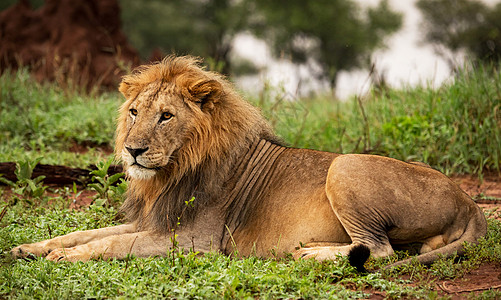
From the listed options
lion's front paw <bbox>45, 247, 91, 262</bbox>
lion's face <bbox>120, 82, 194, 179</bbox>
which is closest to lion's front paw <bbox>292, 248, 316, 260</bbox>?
lion's face <bbox>120, 82, 194, 179</bbox>

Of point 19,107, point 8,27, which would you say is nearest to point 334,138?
point 19,107

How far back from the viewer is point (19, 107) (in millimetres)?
9305

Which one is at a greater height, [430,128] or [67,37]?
[430,128]

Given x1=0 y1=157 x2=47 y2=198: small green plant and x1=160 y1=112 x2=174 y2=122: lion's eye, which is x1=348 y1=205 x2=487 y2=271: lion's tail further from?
x1=0 y1=157 x2=47 y2=198: small green plant

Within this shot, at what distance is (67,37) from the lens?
1374 centimetres

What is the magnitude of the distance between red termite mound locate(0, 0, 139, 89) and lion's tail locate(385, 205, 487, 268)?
34.7 ft

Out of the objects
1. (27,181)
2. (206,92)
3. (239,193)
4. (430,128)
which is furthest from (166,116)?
(430,128)

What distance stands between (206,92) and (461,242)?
7.01 feet

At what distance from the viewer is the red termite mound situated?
43.9 ft

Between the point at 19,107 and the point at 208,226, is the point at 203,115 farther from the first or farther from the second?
the point at 19,107

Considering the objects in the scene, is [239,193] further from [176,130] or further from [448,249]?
[448,249]

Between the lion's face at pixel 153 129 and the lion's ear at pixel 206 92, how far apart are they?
0.11m

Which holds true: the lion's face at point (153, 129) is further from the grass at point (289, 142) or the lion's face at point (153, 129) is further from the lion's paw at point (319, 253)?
the lion's paw at point (319, 253)

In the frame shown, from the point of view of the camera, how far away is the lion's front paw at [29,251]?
13.2 feet
